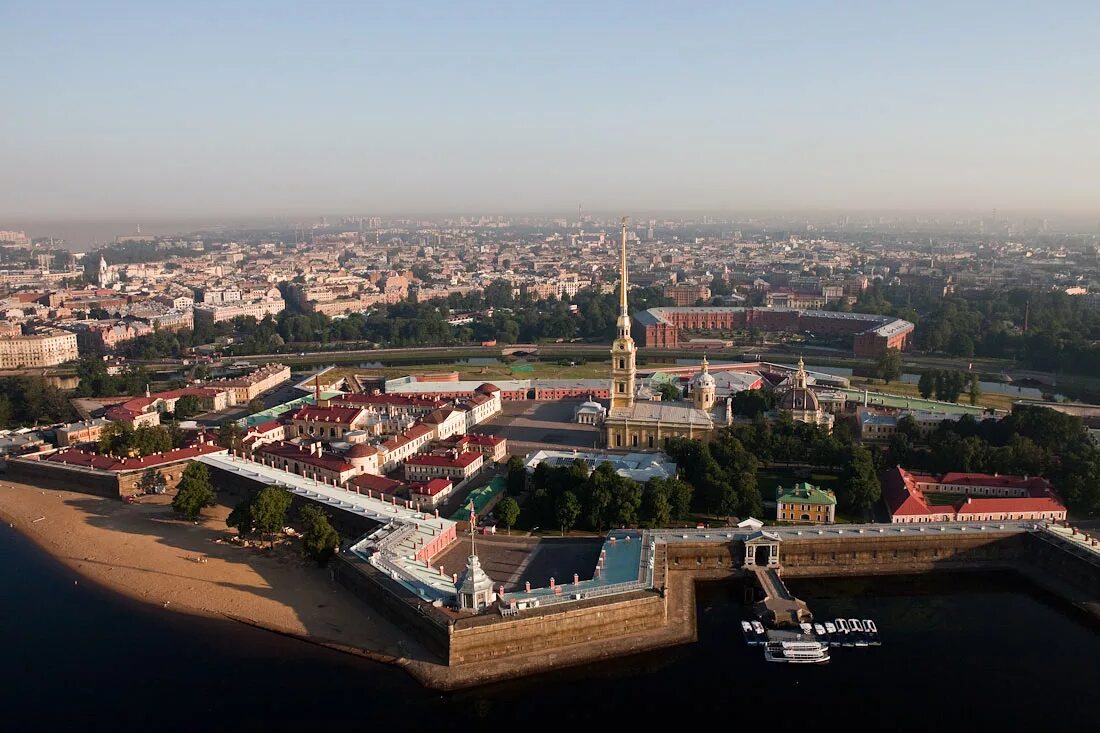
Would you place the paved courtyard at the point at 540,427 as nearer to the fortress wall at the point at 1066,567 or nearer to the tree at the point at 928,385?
the fortress wall at the point at 1066,567

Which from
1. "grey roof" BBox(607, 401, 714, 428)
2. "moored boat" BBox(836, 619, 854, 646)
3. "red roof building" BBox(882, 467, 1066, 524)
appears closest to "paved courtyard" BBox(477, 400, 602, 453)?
"grey roof" BBox(607, 401, 714, 428)

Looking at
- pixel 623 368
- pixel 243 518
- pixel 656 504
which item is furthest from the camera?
pixel 623 368

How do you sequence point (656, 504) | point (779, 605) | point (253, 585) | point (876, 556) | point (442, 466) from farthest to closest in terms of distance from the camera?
point (442, 466)
point (656, 504)
point (876, 556)
point (253, 585)
point (779, 605)

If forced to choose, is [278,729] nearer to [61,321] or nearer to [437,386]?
[437,386]

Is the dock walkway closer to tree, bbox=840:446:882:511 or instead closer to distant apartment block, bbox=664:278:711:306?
tree, bbox=840:446:882:511

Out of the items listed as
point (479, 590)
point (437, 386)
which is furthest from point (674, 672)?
point (437, 386)

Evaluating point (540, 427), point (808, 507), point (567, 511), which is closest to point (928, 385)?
point (540, 427)

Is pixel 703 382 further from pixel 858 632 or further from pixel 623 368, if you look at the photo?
pixel 858 632
